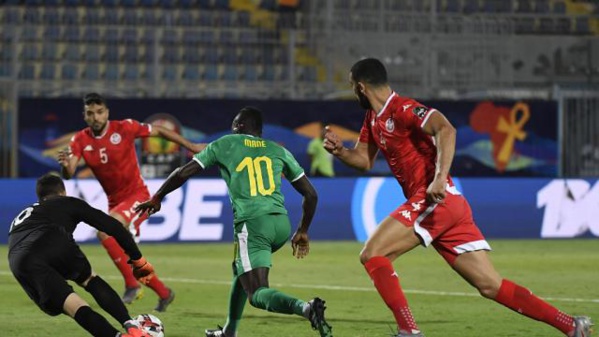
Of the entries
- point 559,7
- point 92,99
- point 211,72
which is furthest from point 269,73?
point 92,99

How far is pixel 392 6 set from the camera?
97.3 ft

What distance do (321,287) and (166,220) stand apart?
6.78 metres

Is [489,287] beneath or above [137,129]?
beneath

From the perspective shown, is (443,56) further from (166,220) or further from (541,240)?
(166,220)

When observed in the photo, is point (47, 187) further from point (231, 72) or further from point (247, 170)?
point (231, 72)

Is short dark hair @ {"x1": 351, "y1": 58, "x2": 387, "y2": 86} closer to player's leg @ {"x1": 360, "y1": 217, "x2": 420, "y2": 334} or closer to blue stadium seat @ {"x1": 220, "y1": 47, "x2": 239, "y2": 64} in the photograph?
player's leg @ {"x1": 360, "y1": 217, "x2": 420, "y2": 334}

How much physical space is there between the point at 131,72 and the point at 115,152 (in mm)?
15807

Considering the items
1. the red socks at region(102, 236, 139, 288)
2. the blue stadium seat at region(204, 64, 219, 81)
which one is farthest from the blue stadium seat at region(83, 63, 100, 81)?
the red socks at region(102, 236, 139, 288)

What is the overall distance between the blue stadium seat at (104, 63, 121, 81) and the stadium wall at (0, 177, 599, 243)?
27.6 feet

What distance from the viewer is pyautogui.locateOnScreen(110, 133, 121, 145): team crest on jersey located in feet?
43.8

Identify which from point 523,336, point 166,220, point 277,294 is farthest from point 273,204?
point 166,220

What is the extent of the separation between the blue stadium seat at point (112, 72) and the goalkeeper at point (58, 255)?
20.5 meters

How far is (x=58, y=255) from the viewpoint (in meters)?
8.57

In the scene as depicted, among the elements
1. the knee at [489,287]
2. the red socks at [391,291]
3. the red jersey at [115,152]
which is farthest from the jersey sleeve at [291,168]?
the red jersey at [115,152]
